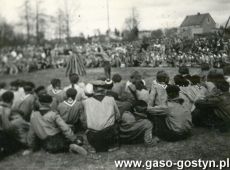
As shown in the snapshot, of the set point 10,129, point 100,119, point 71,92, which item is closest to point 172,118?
point 100,119

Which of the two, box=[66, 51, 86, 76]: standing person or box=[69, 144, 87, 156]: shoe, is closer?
box=[69, 144, 87, 156]: shoe

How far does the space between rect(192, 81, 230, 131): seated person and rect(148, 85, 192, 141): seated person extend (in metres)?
0.58

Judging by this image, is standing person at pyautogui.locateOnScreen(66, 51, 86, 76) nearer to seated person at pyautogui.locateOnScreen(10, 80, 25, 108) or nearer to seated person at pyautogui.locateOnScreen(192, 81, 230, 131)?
seated person at pyautogui.locateOnScreen(10, 80, 25, 108)

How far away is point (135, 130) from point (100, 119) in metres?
0.67

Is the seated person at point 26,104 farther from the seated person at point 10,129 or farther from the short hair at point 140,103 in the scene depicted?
the short hair at point 140,103

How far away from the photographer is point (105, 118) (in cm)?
502

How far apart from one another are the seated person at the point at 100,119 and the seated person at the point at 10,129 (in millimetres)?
1200

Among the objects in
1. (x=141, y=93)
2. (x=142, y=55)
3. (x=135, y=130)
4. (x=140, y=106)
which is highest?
(x=142, y=55)

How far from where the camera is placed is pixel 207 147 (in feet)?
17.0

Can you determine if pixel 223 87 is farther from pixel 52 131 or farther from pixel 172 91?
pixel 52 131

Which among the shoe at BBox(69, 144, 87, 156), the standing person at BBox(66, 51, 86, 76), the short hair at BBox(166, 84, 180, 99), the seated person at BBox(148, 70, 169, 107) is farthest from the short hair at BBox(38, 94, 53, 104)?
the standing person at BBox(66, 51, 86, 76)

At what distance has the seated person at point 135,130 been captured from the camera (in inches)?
211

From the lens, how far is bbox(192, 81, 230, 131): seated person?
18.5 feet

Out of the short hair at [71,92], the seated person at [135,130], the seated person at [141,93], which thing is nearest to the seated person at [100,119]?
the seated person at [135,130]
